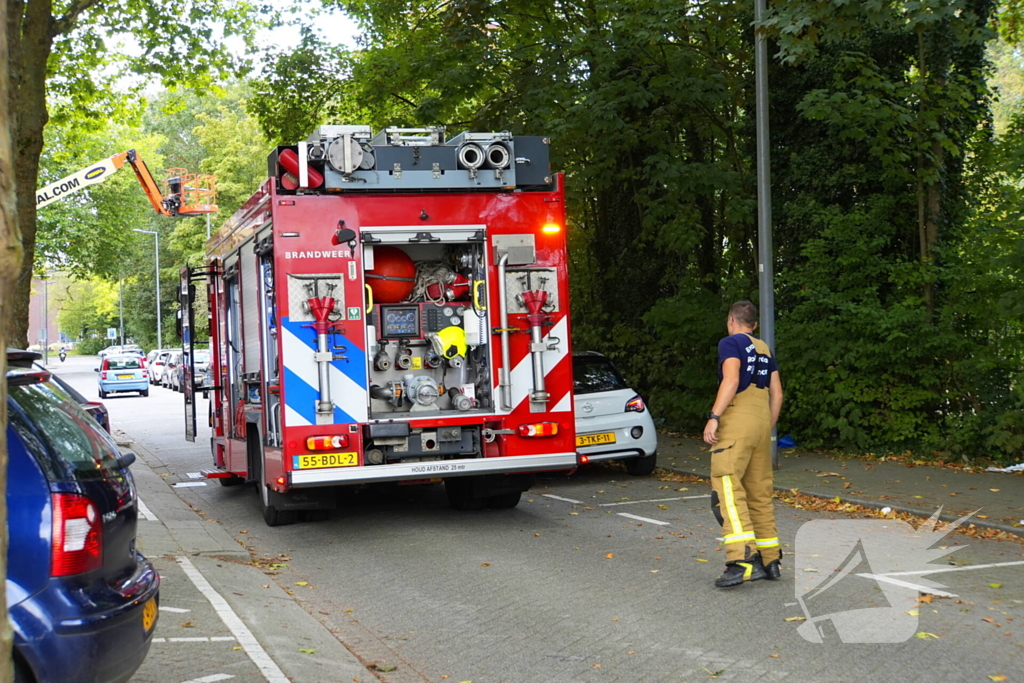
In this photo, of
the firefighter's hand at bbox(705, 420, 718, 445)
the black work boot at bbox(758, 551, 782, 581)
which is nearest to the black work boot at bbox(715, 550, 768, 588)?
the black work boot at bbox(758, 551, 782, 581)

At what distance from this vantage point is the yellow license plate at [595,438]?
12883mm

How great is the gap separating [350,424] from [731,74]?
380 inches

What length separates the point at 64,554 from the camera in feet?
13.2

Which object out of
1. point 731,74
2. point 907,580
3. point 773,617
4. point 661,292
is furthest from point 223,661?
point 661,292

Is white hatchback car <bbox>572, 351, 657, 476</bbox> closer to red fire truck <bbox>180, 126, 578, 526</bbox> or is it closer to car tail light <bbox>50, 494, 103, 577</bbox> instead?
red fire truck <bbox>180, 126, 578, 526</bbox>

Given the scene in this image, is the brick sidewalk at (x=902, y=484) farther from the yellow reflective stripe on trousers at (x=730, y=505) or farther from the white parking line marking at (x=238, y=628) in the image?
the white parking line marking at (x=238, y=628)

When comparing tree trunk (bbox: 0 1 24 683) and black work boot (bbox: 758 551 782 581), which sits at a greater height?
tree trunk (bbox: 0 1 24 683)

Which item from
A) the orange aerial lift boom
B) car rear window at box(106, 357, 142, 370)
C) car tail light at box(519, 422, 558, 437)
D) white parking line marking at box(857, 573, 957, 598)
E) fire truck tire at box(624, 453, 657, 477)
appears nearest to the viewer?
white parking line marking at box(857, 573, 957, 598)

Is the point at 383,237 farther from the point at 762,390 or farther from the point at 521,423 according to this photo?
the point at 762,390

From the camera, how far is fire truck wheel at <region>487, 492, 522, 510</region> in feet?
36.0

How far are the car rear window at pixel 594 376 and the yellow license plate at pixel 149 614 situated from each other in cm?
886

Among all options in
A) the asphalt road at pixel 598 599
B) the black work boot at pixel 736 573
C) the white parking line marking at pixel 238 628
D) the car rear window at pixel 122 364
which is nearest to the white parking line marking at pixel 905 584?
the asphalt road at pixel 598 599

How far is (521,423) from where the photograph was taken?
9.83 metres

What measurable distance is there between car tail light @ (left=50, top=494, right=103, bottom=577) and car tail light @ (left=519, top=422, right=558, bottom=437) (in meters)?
5.87
